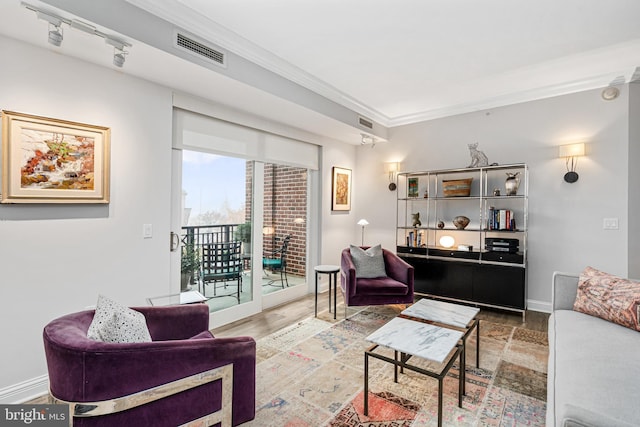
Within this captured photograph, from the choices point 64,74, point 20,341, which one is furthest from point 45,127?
point 20,341

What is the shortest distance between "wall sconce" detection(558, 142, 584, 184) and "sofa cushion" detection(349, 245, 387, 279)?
2426mm

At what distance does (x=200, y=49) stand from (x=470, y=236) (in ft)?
13.0

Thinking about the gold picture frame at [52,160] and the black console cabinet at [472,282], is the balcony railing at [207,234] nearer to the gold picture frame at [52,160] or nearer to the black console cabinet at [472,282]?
the gold picture frame at [52,160]

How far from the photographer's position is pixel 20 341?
218 cm

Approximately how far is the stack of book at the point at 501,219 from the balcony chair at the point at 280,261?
2.73 metres

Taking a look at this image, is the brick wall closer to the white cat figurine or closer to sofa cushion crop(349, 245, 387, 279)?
sofa cushion crop(349, 245, 387, 279)

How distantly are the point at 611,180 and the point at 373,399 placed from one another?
3.65m

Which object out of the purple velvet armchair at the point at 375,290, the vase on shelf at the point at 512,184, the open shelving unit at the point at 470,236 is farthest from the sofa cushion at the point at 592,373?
the vase on shelf at the point at 512,184

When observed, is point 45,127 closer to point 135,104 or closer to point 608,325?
point 135,104

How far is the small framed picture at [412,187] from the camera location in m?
4.74

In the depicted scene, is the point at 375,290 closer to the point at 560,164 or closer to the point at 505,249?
the point at 505,249

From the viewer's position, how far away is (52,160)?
7.52 feet

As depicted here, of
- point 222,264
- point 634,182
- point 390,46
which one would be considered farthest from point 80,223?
point 634,182

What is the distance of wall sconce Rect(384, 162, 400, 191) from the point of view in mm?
5141
